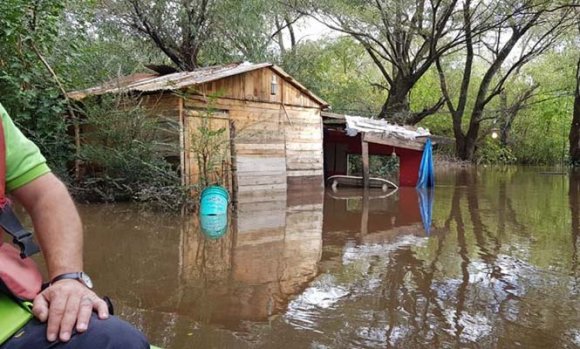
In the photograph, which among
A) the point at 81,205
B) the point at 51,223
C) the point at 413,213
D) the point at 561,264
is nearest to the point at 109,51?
the point at 81,205

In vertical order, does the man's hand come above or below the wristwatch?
below

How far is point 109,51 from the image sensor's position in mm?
18078

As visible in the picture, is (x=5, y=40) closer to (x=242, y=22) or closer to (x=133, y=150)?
(x=133, y=150)

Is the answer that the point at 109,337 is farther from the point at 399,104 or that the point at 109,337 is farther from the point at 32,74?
the point at 399,104

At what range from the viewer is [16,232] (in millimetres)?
1418

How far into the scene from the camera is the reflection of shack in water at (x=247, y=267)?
4500mm

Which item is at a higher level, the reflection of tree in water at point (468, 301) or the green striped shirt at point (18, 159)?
the green striped shirt at point (18, 159)

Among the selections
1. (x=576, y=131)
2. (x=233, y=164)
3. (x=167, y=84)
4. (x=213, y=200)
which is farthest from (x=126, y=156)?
(x=576, y=131)

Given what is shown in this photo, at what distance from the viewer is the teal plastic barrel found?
9.76m

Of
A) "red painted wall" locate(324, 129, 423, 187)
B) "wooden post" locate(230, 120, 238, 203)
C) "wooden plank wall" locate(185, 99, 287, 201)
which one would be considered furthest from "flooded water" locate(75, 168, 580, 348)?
"red painted wall" locate(324, 129, 423, 187)

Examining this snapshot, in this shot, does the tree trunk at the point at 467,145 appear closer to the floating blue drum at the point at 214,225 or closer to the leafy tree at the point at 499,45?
the leafy tree at the point at 499,45

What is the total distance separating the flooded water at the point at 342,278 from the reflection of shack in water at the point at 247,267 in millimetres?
18

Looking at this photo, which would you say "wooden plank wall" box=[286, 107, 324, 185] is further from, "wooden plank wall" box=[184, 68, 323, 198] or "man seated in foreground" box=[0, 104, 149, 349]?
"man seated in foreground" box=[0, 104, 149, 349]

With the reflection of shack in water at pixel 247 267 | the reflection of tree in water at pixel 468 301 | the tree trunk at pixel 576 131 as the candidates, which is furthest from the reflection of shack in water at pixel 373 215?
the tree trunk at pixel 576 131
